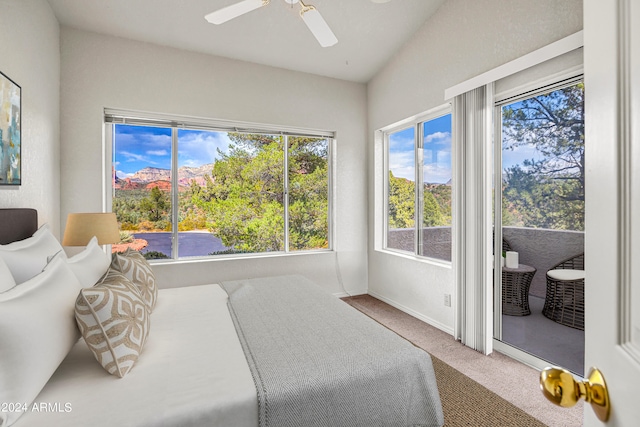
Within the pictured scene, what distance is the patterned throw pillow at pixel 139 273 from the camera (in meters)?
1.88

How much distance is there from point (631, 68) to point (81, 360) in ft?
6.17

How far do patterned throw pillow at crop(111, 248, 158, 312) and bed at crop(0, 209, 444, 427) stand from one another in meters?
0.15

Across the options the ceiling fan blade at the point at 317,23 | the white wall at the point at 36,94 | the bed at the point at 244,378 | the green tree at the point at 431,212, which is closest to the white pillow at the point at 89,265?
the bed at the point at 244,378

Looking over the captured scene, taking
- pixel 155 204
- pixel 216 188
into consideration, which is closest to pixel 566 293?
pixel 216 188

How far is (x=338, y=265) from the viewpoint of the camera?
4219 mm

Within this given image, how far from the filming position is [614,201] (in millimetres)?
469

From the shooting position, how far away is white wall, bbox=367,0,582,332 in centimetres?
221

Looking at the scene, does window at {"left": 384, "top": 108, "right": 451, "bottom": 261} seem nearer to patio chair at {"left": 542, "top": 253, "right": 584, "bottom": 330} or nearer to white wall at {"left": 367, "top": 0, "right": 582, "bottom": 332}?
white wall at {"left": 367, "top": 0, "right": 582, "bottom": 332}

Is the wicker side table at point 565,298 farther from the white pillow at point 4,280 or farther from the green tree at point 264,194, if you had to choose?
the white pillow at point 4,280

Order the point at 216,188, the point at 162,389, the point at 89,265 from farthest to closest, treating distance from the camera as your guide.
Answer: the point at 216,188 → the point at 89,265 → the point at 162,389

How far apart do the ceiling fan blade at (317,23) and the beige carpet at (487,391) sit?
2388mm

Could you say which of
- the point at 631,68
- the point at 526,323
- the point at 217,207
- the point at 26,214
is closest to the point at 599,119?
the point at 631,68

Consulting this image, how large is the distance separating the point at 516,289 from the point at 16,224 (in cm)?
343

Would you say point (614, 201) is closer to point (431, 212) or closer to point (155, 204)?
point (431, 212)
